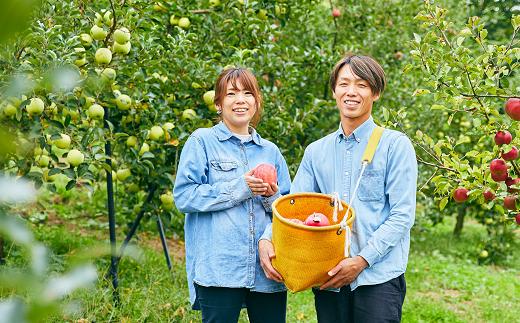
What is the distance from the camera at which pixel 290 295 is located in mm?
4465

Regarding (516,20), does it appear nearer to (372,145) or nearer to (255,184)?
(372,145)

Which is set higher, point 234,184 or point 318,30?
point 318,30

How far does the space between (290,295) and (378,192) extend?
265 cm

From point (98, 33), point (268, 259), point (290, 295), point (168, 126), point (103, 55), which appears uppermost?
point (98, 33)

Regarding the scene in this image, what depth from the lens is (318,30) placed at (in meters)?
5.55

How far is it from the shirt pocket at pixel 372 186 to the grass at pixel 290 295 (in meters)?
1.02

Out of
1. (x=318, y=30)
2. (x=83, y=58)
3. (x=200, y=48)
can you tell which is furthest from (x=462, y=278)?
(x=83, y=58)

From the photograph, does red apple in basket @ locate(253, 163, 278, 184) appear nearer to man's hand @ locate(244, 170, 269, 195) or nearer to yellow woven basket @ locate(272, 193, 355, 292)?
man's hand @ locate(244, 170, 269, 195)

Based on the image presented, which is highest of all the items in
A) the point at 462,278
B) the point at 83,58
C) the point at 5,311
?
the point at 83,58

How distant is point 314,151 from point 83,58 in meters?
1.41

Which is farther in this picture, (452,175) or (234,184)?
(452,175)

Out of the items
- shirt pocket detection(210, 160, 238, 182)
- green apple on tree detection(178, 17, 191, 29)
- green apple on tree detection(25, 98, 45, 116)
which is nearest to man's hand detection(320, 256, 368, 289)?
shirt pocket detection(210, 160, 238, 182)

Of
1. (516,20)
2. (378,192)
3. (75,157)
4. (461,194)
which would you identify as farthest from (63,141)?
(516,20)

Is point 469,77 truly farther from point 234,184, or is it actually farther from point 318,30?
point 318,30
